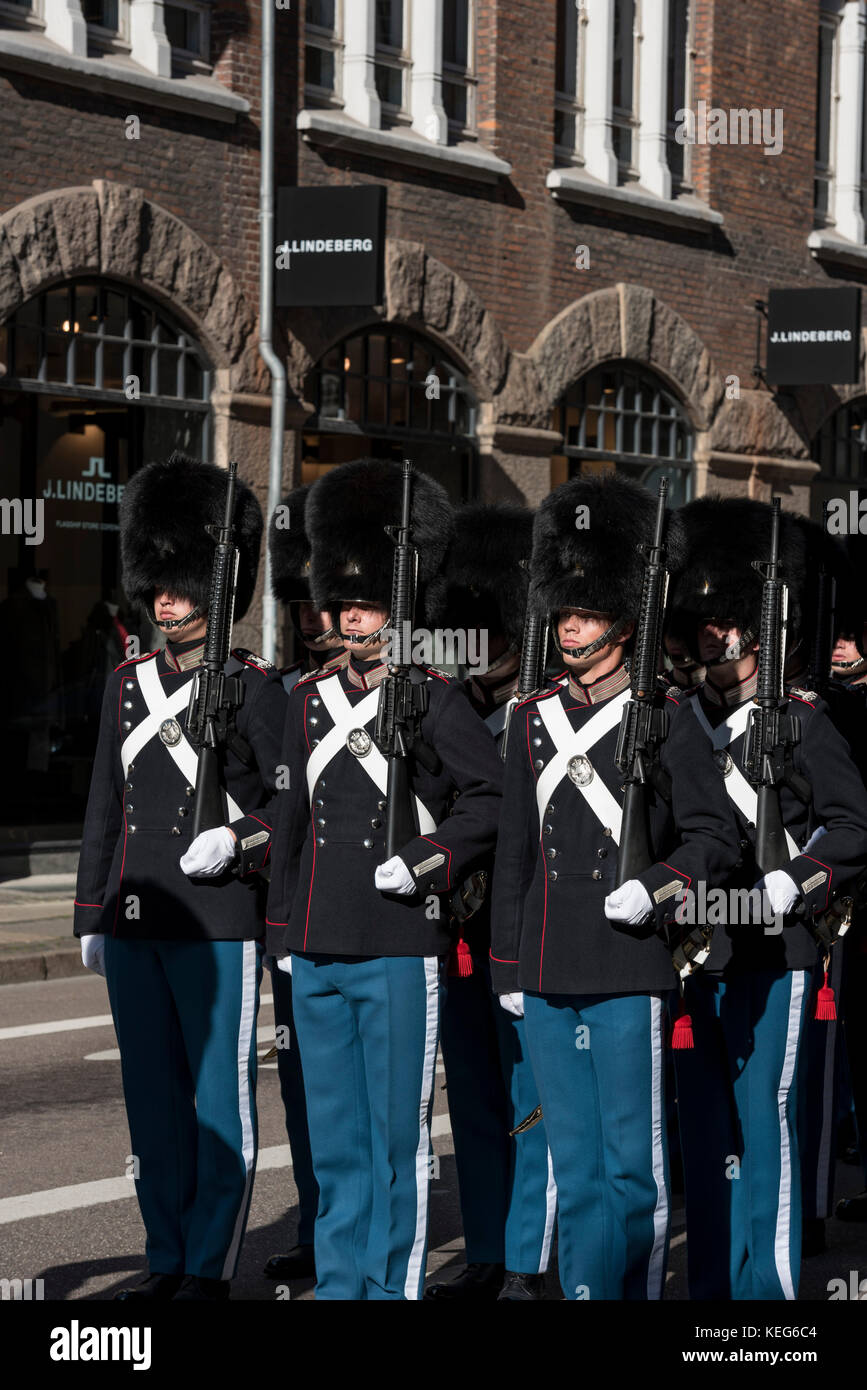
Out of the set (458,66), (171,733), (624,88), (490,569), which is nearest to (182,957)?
(171,733)

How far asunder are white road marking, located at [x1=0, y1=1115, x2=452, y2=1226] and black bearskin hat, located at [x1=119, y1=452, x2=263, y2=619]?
6.73 ft

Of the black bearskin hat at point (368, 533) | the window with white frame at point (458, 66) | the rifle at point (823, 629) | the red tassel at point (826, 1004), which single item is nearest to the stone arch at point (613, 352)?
the window with white frame at point (458, 66)

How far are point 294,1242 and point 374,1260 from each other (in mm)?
1489

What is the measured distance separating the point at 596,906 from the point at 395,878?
516 millimetres

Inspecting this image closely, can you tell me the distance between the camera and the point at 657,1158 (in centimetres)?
522

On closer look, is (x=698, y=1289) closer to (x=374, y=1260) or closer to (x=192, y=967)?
(x=374, y=1260)

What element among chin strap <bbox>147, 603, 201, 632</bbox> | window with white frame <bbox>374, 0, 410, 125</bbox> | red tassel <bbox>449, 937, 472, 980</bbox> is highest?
window with white frame <bbox>374, 0, 410, 125</bbox>

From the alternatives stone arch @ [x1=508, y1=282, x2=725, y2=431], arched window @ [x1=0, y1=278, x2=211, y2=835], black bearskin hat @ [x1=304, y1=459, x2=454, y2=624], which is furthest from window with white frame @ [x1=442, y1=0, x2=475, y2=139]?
black bearskin hat @ [x1=304, y1=459, x2=454, y2=624]

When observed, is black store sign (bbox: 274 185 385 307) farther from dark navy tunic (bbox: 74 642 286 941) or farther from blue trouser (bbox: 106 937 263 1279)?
blue trouser (bbox: 106 937 263 1279)

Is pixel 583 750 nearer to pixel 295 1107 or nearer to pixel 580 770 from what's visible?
pixel 580 770

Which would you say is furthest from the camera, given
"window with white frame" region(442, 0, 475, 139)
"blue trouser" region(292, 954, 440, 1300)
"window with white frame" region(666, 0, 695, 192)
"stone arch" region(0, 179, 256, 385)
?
"window with white frame" region(666, 0, 695, 192)

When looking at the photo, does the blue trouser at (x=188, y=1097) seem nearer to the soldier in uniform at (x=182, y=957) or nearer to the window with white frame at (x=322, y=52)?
the soldier in uniform at (x=182, y=957)

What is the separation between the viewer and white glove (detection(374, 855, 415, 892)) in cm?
548
